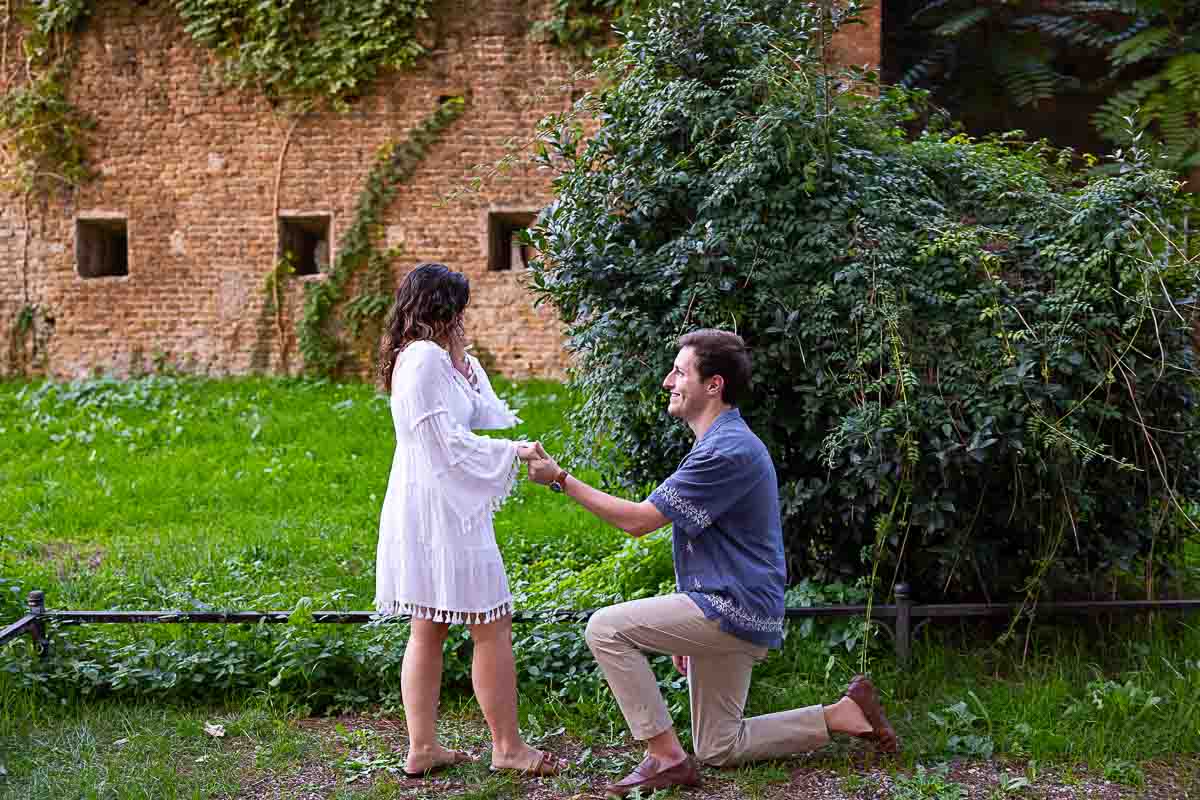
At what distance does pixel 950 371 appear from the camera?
15.0ft

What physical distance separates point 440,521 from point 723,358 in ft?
3.61

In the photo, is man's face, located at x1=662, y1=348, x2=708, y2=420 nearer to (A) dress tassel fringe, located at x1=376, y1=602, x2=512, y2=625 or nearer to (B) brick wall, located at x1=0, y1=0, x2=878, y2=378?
(A) dress tassel fringe, located at x1=376, y1=602, x2=512, y2=625

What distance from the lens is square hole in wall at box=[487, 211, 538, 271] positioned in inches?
485

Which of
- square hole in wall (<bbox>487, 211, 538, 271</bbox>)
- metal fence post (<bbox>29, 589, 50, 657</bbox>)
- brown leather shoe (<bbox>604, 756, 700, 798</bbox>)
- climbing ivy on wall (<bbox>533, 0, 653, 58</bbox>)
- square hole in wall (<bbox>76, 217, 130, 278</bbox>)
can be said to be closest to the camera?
brown leather shoe (<bbox>604, 756, 700, 798</bbox>)

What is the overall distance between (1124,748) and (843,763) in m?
0.99

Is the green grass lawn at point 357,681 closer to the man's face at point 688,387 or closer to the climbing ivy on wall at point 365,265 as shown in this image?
the man's face at point 688,387

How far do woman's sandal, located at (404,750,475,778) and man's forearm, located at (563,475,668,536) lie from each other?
1.11 meters

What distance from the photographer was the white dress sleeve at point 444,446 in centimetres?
373

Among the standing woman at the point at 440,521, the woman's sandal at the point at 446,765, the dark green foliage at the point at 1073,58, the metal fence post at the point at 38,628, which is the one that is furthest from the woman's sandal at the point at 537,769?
the dark green foliage at the point at 1073,58

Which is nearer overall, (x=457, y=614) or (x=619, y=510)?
(x=619, y=510)

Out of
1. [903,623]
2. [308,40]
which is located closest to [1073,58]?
[308,40]

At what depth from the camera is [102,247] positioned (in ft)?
43.6

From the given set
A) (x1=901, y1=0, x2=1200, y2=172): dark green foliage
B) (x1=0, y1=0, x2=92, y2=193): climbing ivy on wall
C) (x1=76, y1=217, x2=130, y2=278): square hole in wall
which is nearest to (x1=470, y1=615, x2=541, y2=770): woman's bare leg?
(x1=901, y1=0, x2=1200, y2=172): dark green foliage

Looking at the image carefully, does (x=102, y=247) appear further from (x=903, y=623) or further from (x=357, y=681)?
(x=903, y=623)
